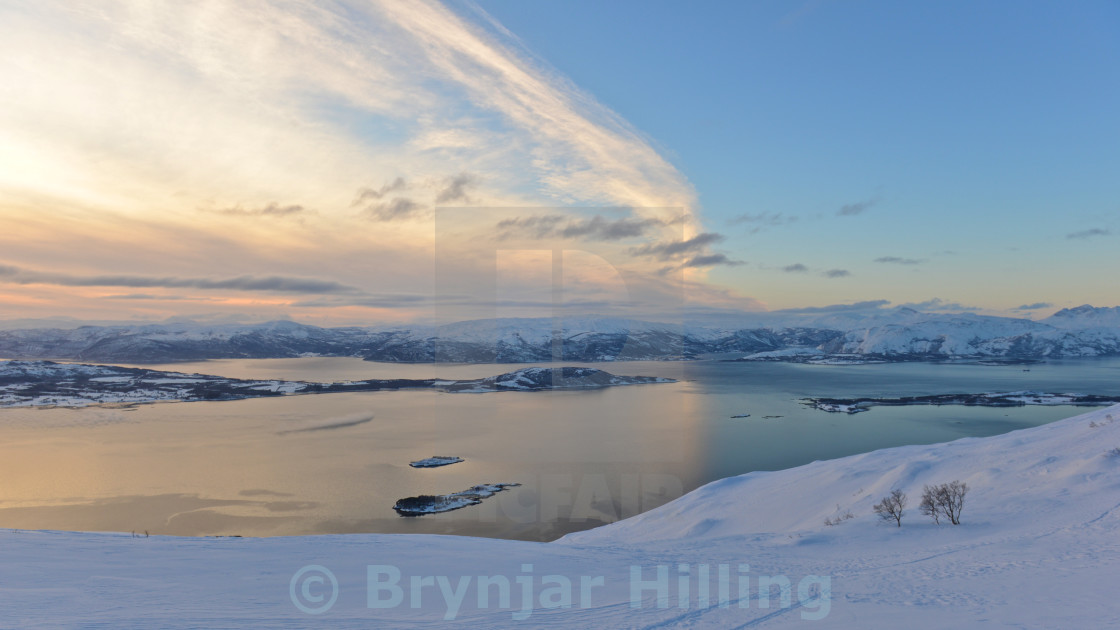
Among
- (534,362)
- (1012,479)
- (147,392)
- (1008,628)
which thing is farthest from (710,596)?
(534,362)

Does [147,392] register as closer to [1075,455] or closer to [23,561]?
[23,561]

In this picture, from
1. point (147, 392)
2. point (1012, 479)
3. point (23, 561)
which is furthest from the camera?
point (147, 392)

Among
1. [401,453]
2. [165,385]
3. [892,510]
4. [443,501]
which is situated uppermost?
[892,510]

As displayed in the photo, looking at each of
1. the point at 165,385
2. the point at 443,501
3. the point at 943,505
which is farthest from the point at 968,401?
the point at 165,385

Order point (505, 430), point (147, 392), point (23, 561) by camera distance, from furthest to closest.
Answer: point (147, 392), point (505, 430), point (23, 561)

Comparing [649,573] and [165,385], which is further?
[165,385]

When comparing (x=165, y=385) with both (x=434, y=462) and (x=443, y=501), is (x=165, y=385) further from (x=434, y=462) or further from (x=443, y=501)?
(x=443, y=501)
